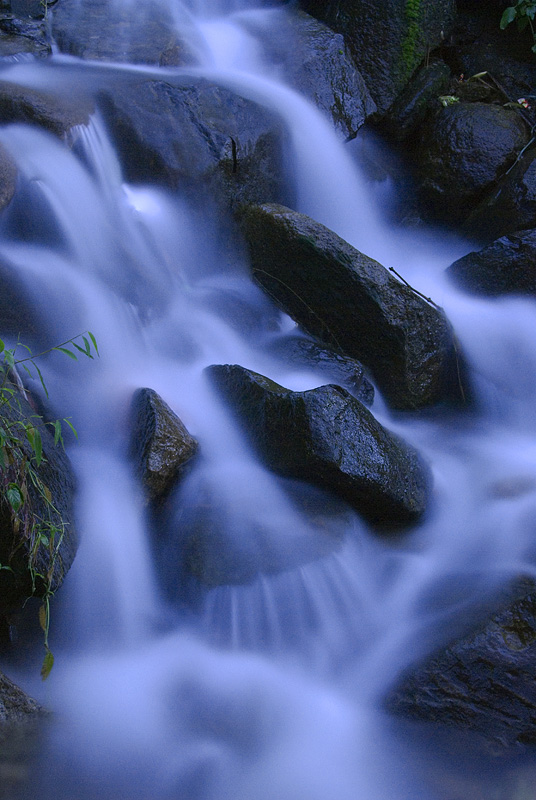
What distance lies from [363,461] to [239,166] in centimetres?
294

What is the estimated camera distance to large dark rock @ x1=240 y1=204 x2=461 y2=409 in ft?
13.9

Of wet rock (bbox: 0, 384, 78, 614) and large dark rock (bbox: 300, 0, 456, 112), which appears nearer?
wet rock (bbox: 0, 384, 78, 614)

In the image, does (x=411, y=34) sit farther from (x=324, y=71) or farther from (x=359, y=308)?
(x=359, y=308)

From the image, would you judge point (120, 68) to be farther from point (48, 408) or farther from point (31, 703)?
point (31, 703)

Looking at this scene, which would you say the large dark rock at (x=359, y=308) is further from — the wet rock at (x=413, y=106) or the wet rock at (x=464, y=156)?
the wet rock at (x=413, y=106)

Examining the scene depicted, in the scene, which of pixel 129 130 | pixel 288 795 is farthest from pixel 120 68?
pixel 288 795

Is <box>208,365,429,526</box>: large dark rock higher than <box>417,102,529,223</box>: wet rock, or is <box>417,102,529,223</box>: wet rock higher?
<box>417,102,529,223</box>: wet rock

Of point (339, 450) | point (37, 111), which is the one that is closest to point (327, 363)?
point (339, 450)

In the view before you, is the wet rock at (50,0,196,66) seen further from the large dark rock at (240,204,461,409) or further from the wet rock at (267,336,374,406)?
the wet rock at (267,336,374,406)

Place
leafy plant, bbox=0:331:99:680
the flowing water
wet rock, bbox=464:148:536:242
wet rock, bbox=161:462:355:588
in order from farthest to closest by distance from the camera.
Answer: wet rock, bbox=464:148:536:242, wet rock, bbox=161:462:355:588, the flowing water, leafy plant, bbox=0:331:99:680

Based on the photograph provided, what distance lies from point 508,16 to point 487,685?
6853 millimetres

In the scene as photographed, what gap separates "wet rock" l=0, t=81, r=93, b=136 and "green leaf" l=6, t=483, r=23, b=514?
3168 millimetres

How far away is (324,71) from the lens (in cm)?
628

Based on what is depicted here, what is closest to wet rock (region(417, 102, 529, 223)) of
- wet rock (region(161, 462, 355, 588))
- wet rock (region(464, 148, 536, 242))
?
wet rock (region(464, 148, 536, 242))
